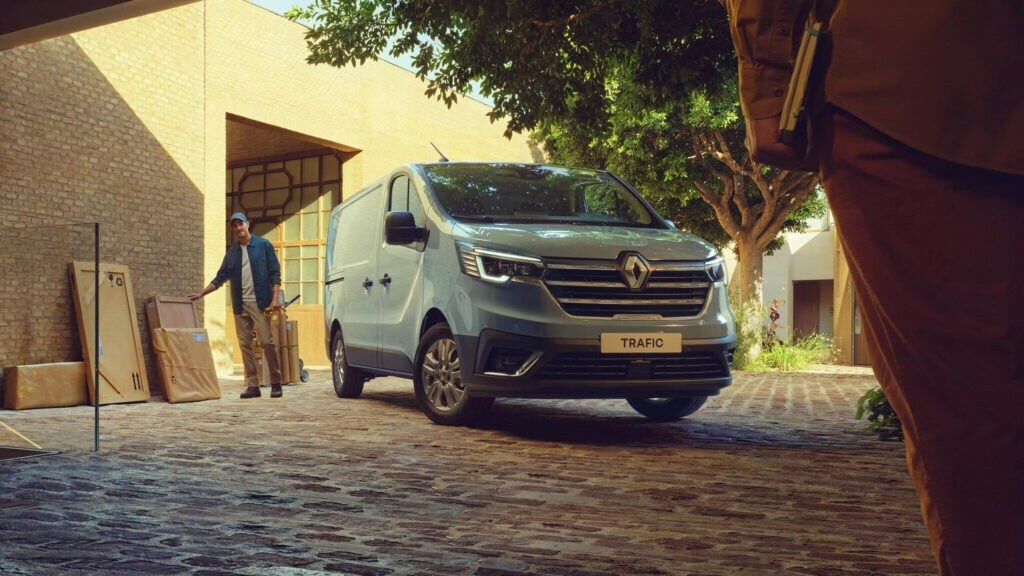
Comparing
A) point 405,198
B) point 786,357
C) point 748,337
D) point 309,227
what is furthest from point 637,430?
point 309,227

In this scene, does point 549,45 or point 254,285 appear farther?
point 254,285

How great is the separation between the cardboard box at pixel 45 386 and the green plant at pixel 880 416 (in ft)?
20.3

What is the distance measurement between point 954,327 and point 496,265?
517 cm

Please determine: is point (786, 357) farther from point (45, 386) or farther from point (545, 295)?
point (45, 386)

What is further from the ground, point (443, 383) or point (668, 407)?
point (443, 383)

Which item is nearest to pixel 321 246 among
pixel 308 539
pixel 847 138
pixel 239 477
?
pixel 239 477

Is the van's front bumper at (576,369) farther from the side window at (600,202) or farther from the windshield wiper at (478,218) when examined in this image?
the side window at (600,202)

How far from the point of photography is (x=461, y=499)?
445 cm

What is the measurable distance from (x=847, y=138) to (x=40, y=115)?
12.2m

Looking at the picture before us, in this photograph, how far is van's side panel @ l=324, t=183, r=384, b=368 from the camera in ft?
29.1

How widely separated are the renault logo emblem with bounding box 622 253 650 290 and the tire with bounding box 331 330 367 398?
15.2 ft

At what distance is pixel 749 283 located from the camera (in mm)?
20500

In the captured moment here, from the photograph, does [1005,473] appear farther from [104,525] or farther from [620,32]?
[620,32]

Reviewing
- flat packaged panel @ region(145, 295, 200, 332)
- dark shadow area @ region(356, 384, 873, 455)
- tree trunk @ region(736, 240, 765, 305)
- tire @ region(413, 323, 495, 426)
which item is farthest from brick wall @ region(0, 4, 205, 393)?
tree trunk @ region(736, 240, 765, 305)
